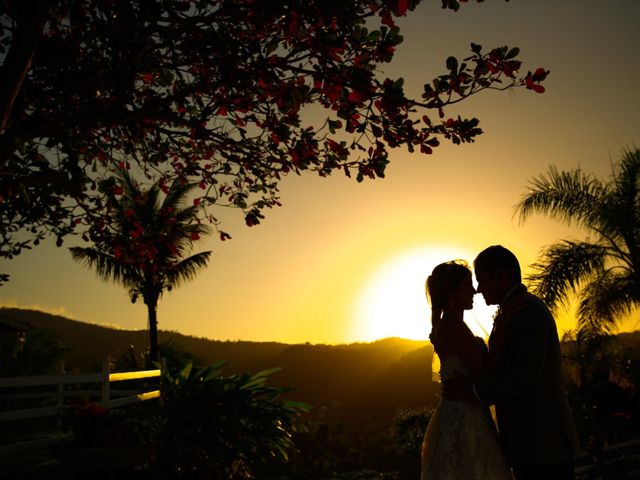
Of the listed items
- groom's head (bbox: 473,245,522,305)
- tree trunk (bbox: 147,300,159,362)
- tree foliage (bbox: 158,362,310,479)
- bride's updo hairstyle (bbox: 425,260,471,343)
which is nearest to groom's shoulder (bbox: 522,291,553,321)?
groom's head (bbox: 473,245,522,305)

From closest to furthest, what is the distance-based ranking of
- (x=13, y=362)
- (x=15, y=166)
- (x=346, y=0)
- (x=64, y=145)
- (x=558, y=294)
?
(x=346, y=0), (x=64, y=145), (x=15, y=166), (x=558, y=294), (x=13, y=362)

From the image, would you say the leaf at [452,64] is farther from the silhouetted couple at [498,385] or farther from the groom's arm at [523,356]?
the groom's arm at [523,356]

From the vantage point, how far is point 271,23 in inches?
211

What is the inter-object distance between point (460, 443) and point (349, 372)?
36.6 metres

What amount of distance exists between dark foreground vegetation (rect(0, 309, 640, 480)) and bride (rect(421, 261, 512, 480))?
460 cm

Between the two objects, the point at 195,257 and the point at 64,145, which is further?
the point at 195,257

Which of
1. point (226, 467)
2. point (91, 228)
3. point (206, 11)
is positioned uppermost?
point (206, 11)

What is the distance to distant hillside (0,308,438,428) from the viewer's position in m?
32.4

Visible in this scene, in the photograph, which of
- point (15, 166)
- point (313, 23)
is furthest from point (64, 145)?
point (313, 23)

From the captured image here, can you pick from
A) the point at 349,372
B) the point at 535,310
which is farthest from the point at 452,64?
the point at 349,372

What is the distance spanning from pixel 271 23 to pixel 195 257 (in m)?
21.6

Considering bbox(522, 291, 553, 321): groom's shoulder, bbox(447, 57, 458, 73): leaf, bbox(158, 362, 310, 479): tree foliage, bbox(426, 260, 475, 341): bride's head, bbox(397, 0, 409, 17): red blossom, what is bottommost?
bbox(158, 362, 310, 479): tree foliage

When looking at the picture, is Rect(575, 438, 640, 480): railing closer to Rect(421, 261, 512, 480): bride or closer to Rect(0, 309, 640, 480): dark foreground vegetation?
Rect(0, 309, 640, 480): dark foreground vegetation

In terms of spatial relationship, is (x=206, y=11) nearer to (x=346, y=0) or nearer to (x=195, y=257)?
(x=346, y=0)
